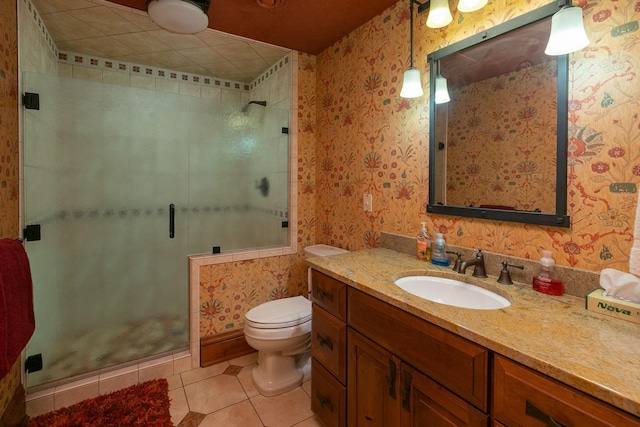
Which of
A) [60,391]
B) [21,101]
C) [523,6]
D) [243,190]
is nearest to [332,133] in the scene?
[243,190]

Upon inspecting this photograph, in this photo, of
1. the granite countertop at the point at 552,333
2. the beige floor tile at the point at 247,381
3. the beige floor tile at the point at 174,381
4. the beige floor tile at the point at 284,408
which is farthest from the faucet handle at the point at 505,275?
the beige floor tile at the point at 174,381

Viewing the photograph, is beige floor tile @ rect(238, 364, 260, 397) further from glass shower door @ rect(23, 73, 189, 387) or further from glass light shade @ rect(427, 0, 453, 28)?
glass light shade @ rect(427, 0, 453, 28)

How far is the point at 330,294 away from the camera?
1.34m

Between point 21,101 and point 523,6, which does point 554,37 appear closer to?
point 523,6

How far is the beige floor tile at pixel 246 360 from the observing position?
2088 mm

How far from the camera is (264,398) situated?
5.74 feet

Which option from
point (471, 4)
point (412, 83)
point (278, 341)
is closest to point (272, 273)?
point (278, 341)

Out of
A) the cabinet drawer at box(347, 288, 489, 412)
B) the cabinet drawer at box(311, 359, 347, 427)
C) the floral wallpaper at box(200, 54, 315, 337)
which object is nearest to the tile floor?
the cabinet drawer at box(311, 359, 347, 427)

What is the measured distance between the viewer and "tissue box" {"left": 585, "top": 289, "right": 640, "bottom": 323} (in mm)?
834

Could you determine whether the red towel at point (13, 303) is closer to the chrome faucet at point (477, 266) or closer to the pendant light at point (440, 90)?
the chrome faucet at point (477, 266)

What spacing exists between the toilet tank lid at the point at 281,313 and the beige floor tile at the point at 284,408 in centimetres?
44

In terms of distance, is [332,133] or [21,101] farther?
[332,133]

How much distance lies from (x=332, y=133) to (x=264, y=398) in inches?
71.6

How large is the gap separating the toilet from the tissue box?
1.31 meters
